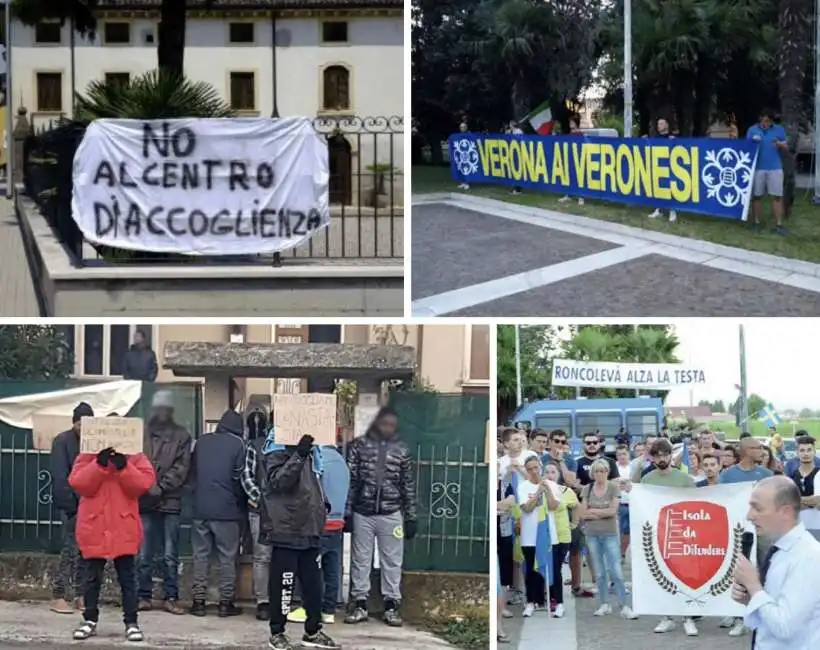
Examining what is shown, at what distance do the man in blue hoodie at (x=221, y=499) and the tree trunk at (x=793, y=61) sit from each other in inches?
220

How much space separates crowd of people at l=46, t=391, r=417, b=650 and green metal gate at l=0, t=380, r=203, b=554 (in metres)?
0.14

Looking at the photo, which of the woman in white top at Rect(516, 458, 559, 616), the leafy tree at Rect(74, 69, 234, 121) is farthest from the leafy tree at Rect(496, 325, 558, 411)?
the leafy tree at Rect(74, 69, 234, 121)

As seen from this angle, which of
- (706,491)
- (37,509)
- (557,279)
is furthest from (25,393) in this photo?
(706,491)

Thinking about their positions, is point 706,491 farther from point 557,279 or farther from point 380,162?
point 380,162

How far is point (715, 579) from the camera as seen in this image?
7.80 m

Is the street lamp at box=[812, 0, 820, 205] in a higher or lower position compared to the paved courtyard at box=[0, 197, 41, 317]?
higher

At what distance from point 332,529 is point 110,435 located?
148 centimetres

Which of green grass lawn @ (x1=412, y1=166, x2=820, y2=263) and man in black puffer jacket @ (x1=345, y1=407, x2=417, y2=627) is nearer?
man in black puffer jacket @ (x1=345, y1=407, x2=417, y2=627)

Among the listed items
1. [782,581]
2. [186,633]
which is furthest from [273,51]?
[782,581]

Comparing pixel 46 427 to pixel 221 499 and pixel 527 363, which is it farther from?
pixel 527 363

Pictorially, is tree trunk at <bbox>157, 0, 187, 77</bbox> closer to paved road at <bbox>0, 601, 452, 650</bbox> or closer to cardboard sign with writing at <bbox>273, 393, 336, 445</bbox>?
cardboard sign with writing at <bbox>273, 393, 336, 445</bbox>

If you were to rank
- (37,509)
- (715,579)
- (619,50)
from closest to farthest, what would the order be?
1. (715,579)
2. (37,509)
3. (619,50)

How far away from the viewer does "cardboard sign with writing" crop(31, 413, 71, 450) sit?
26.8 feet

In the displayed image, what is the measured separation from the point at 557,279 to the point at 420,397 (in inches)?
67.2
